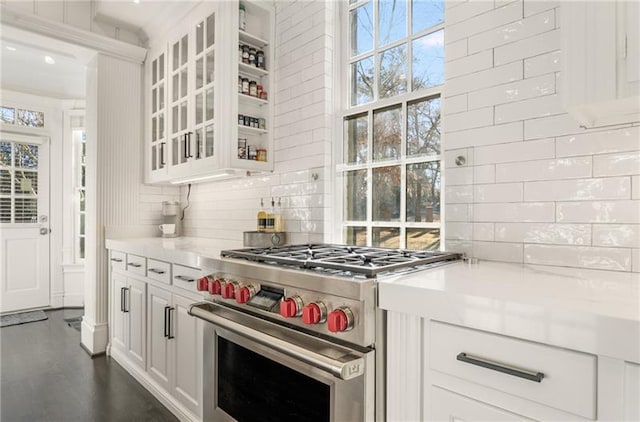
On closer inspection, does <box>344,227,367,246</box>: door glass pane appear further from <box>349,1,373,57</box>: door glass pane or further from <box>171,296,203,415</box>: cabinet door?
<box>349,1,373,57</box>: door glass pane

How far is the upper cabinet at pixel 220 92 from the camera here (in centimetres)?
234

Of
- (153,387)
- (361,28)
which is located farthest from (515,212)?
(153,387)

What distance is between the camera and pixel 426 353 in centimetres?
100

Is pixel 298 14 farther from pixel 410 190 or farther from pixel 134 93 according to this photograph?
pixel 134 93

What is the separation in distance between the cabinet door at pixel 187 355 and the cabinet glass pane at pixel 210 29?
1.68 m

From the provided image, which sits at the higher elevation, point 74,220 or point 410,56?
point 410,56

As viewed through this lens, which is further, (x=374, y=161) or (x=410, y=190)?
(x=374, y=161)

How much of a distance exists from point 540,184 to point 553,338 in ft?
2.68

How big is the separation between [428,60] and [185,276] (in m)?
1.72

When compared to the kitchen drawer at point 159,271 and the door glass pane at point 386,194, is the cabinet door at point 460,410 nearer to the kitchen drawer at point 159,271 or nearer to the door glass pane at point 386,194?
the door glass pane at point 386,194

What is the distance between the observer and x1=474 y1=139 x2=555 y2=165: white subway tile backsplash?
1.40 m

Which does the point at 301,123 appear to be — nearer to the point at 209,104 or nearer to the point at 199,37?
the point at 209,104

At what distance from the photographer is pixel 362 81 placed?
2209mm

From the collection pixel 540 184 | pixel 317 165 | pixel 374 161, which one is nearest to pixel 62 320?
pixel 317 165
